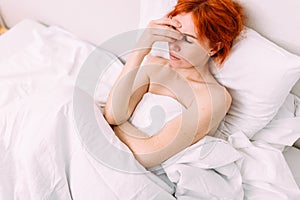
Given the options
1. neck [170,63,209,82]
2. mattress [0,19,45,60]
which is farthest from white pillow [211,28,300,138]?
mattress [0,19,45,60]

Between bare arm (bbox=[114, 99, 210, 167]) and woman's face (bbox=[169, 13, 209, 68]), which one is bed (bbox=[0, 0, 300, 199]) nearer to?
bare arm (bbox=[114, 99, 210, 167])

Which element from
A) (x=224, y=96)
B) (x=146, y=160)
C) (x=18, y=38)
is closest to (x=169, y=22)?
(x=224, y=96)

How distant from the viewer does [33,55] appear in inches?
54.3

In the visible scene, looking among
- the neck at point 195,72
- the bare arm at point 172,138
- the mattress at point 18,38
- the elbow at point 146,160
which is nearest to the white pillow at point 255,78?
the neck at point 195,72

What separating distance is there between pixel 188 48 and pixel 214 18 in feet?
0.34

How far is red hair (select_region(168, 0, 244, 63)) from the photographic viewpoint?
844 millimetres

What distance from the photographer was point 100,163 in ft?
Answer: 2.88

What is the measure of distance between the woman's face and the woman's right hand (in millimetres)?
14

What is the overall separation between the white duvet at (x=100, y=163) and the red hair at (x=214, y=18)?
29cm

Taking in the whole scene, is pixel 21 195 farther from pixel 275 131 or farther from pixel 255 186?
pixel 275 131

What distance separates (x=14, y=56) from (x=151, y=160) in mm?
810

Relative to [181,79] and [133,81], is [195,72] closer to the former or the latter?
[181,79]

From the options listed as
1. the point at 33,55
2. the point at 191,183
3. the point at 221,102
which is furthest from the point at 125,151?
the point at 33,55

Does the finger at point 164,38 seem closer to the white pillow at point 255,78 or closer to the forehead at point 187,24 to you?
the forehead at point 187,24
